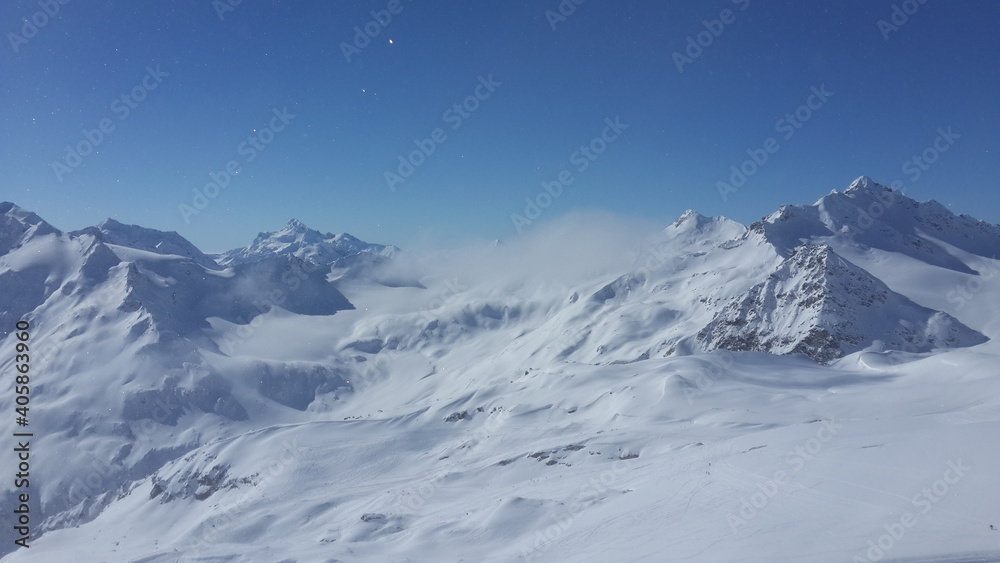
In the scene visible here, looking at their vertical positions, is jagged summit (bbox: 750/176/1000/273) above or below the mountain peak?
below

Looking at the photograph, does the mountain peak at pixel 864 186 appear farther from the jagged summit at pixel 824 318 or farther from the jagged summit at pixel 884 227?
the jagged summit at pixel 824 318

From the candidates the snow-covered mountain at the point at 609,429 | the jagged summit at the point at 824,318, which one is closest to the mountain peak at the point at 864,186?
the snow-covered mountain at the point at 609,429

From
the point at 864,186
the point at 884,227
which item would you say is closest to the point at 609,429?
the point at 884,227

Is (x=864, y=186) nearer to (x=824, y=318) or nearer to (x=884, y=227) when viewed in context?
(x=884, y=227)

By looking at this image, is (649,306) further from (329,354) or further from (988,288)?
(329,354)

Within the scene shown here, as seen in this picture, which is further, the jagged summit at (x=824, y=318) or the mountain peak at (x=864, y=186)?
the mountain peak at (x=864, y=186)

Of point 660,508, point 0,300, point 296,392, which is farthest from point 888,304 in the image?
point 0,300

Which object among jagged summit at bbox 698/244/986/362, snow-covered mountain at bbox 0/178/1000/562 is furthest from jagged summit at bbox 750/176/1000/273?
jagged summit at bbox 698/244/986/362

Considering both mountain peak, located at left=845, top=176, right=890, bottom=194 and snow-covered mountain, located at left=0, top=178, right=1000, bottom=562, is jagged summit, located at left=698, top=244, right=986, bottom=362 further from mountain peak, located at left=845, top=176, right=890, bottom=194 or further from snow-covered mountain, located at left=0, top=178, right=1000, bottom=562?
mountain peak, located at left=845, top=176, right=890, bottom=194

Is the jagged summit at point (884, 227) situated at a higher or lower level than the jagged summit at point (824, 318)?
higher
